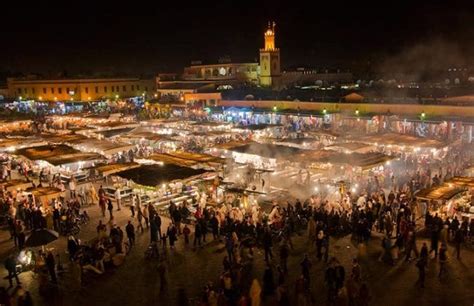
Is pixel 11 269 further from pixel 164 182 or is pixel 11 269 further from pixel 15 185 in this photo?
pixel 15 185

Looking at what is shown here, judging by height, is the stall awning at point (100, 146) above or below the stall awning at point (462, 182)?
above

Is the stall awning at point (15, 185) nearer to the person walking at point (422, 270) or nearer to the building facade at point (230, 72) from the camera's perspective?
the person walking at point (422, 270)

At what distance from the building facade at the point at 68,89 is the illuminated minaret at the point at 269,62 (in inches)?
728

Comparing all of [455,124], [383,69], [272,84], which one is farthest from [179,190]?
[383,69]

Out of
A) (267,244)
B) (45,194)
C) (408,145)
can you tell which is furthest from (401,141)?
(45,194)

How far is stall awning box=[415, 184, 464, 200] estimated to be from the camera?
39.7 ft

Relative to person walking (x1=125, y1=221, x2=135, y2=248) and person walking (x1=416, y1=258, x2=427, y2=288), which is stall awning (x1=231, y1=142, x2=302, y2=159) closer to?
person walking (x1=125, y1=221, x2=135, y2=248)

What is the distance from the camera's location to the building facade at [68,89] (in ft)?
179

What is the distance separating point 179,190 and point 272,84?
3716 centimetres

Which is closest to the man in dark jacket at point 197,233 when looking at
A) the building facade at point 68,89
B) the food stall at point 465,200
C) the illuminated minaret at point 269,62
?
the food stall at point 465,200

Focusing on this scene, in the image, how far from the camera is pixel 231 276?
28.9 ft

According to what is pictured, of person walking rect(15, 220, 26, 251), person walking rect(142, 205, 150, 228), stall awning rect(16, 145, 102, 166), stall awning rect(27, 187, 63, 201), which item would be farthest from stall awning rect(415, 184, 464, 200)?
stall awning rect(16, 145, 102, 166)

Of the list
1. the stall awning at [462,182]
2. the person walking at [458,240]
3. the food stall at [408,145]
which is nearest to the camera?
the person walking at [458,240]

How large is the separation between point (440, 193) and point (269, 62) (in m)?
40.4
